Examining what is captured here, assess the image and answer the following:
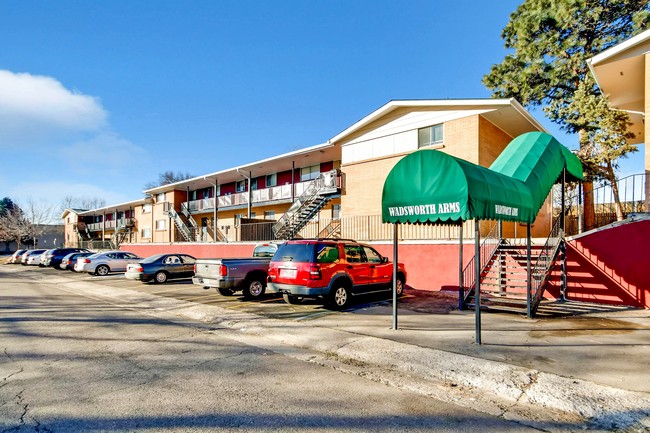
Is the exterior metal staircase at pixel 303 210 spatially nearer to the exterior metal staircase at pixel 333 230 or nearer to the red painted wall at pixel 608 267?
the exterior metal staircase at pixel 333 230

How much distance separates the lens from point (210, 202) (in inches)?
1363

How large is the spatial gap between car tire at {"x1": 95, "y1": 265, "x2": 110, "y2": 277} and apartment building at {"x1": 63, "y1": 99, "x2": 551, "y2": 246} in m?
8.04

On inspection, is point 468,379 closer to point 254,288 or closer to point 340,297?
point 340,297

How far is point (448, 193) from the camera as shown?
6.77 m

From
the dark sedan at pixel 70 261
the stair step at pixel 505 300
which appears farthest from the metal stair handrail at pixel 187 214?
the stair step at pixel 505 300

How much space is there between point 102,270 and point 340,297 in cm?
1867

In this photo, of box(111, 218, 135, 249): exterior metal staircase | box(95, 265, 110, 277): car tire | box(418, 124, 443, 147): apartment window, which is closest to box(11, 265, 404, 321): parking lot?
box(418, 124, 443, 147): apartment window

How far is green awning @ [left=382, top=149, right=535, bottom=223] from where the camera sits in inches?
257

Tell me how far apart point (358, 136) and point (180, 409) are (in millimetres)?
18001

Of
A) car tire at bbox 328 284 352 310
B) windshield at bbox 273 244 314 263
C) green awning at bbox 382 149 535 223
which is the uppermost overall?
green awning at bbox 382 149 535 223

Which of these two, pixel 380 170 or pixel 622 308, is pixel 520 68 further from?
pixel 622 308

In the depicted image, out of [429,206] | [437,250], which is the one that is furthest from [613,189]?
[429,206]

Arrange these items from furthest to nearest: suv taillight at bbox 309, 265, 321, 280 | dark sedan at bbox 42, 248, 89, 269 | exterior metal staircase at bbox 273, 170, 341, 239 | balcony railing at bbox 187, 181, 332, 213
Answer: dark sedan at bbox 42, 248, 89, 269 < balcony railing at bbox 187, 181, 332, 213 < exterior metal staircase at bbox 273, 170, 341, 239 < suv taillight at bbox 309, 265, 321, 280

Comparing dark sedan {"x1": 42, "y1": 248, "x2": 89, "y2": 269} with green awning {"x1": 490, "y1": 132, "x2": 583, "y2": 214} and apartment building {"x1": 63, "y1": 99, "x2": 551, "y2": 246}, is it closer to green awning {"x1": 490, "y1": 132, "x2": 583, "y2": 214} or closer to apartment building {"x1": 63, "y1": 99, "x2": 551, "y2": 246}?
apartment building {"x1": 63, "y1": 99, "x2": 551, "y2": 246}
